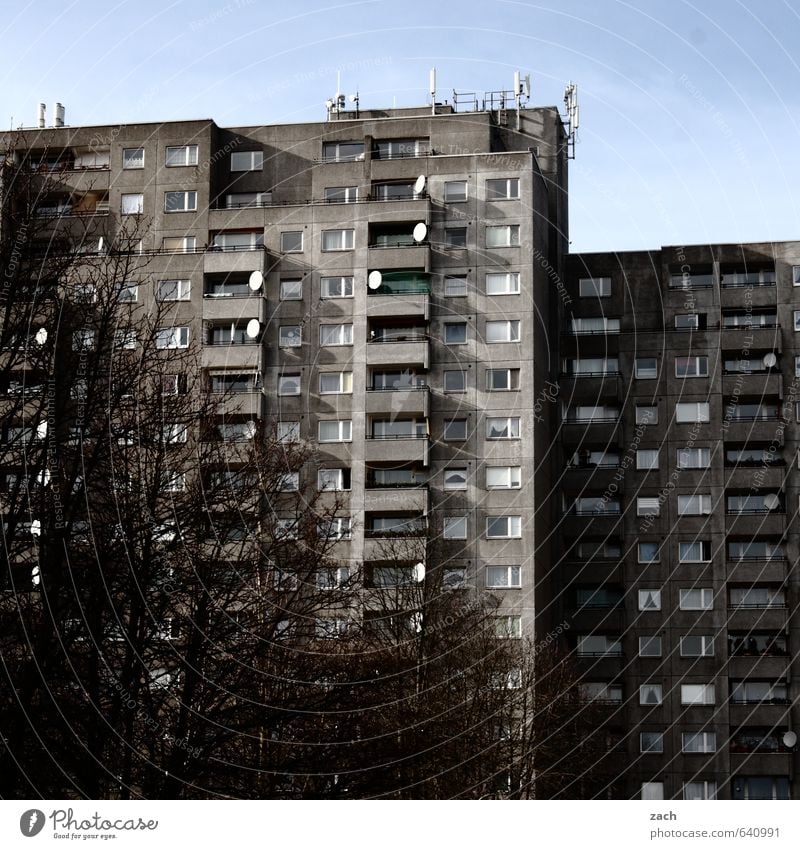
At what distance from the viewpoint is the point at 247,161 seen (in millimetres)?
80562

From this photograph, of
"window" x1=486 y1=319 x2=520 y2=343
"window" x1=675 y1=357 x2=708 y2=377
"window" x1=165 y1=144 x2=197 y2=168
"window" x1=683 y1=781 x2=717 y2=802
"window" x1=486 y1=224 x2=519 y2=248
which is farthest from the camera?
"window" x1=675 y1=357 x2=708 y2=377

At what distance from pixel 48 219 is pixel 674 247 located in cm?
6119

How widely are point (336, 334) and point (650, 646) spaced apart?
77.6 ft

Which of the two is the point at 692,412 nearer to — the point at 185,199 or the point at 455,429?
the point at 455,429

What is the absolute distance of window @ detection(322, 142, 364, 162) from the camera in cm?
8088

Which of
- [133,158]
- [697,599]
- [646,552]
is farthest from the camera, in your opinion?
[646,552]

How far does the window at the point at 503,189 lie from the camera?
2960 inches

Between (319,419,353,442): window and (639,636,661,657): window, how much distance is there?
2007cm

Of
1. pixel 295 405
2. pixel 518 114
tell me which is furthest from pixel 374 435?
pixel 518 114

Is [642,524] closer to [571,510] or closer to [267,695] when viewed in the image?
[571,510]

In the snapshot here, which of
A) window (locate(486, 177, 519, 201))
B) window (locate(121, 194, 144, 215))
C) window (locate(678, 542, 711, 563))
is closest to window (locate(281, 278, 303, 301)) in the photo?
window (locate(121, 194, 144, 215))

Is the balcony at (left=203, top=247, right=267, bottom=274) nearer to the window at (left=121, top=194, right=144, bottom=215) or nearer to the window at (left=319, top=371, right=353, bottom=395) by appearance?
the window at (left=121, top=194, right=144, bottom=215)

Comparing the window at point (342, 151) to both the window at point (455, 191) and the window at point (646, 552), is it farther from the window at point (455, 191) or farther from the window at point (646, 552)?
the window at point (646, 552)

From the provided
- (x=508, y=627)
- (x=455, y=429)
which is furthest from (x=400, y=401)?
(x=508, y=627)
